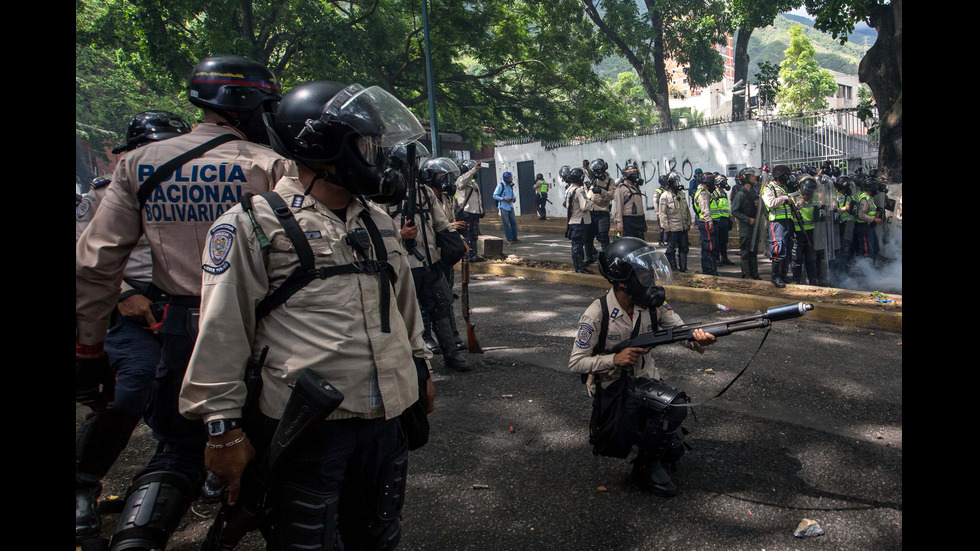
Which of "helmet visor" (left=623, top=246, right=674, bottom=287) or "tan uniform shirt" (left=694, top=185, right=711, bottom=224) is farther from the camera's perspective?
"tan uniform shirt" (left=694, top=185, right=711, bottom=224)

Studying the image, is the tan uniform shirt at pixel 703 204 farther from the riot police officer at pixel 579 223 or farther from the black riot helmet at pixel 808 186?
the riot police officer at pixel 579 223

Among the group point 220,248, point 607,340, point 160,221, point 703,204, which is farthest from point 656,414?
point 703,204

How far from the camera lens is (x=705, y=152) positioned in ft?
63.8

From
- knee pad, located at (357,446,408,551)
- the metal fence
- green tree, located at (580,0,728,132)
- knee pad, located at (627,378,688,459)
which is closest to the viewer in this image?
knee pad, located at (357,446,408,551)

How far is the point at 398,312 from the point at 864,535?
2.37 meters

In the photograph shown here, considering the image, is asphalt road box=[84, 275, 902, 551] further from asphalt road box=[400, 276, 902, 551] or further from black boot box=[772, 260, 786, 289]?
black boot box=[772, 260, 786, 289]

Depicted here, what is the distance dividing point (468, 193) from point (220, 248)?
9726 mm

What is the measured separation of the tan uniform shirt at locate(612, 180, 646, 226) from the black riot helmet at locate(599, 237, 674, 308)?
23.7ft

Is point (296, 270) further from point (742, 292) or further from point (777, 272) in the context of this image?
point (777, 272)

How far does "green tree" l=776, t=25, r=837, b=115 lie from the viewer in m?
48.2

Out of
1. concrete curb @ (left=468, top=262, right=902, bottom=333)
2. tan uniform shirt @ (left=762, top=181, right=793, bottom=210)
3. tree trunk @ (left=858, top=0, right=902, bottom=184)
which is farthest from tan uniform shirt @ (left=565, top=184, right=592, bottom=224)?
tree trunk @ (left=858, top=0, right=902, bottom=184)

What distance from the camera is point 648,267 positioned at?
137 inches
